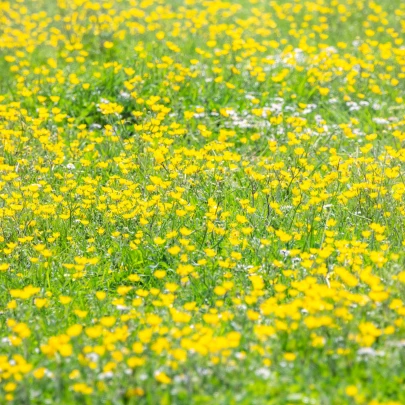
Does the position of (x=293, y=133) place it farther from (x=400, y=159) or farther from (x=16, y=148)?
(x=16, y=148)

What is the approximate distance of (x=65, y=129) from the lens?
6129mm

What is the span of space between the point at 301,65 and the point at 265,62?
1.18ft

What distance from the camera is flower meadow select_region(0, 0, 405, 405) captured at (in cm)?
313

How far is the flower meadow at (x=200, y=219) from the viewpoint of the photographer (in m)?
3.13

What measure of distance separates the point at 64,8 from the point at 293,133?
14.2ft

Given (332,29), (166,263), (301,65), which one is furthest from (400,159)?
(332,29)

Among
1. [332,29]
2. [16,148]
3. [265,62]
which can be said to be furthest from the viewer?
[332,29]

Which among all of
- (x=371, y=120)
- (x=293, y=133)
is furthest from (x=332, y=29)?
(x=293, y=133)

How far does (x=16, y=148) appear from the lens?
5598 mm

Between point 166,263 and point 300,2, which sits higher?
point 300,2

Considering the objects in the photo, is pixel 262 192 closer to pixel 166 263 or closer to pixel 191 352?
pixel 166 263

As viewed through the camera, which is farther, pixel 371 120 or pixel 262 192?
pixel 371 120

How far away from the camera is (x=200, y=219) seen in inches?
185

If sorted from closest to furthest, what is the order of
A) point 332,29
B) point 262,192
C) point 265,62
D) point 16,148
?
point 262,192, point 16,148, point 265,62, point 332,29
